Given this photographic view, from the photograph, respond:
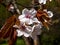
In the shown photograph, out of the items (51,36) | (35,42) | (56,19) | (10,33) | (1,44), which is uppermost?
(10,33)

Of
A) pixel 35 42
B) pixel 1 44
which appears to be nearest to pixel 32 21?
pixel 35 42

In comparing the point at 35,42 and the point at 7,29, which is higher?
the point at 7,29

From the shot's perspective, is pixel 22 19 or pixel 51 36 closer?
pixel 22 19

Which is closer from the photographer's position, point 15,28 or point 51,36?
point 15,28

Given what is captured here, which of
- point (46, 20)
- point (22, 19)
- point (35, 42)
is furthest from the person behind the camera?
point (35, 42)

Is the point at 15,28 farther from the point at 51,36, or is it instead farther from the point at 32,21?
the point at 51,36

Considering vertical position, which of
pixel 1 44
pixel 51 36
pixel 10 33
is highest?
pixel 10 33

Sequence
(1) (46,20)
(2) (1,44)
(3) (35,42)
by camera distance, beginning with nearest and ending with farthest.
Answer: (1) (46,20) → (3) (35,42) → (2) (1,44)

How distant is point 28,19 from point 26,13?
4cm

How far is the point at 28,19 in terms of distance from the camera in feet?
2.84

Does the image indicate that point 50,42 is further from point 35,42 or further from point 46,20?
point 46,20

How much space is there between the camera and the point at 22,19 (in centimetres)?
86

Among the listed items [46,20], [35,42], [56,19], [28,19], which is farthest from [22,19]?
[56,19]

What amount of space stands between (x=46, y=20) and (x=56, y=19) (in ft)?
14.7
